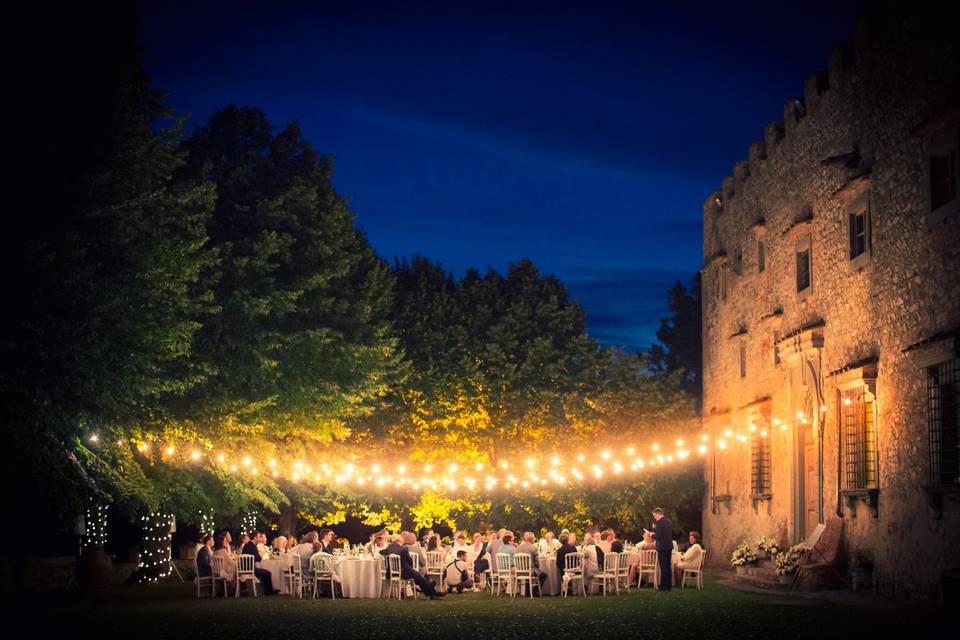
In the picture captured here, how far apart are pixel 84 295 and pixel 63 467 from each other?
3.03 meters

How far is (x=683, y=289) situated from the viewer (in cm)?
6588

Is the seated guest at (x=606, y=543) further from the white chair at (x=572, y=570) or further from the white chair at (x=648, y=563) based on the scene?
the white chair at (x=572, y=570)

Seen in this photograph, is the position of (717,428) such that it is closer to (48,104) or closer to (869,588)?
(869,588)

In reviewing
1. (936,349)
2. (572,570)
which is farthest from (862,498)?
(572,570)

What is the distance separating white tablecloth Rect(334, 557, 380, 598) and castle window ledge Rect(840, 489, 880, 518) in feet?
27.5

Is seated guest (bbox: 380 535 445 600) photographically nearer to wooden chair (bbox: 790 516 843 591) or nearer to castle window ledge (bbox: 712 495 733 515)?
wooden chair (bbox: 790 516 843 591)

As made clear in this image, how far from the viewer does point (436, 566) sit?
923 inches

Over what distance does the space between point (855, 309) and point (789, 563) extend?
4.65 metres

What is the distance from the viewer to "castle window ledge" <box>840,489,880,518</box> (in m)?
19.6

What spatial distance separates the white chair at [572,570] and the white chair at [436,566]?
2535 mm

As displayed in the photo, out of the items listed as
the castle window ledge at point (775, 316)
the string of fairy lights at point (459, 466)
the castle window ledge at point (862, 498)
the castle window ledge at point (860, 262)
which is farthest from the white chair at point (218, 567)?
the castle window ledge at point (860, 262)

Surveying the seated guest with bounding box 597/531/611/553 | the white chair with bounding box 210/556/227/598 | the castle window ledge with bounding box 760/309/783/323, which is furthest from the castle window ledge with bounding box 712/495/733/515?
the white chair with bounding box 210/556/227/598

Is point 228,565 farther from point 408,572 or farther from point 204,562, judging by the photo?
point 408,572

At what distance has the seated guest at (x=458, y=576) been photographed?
24.0 metres
